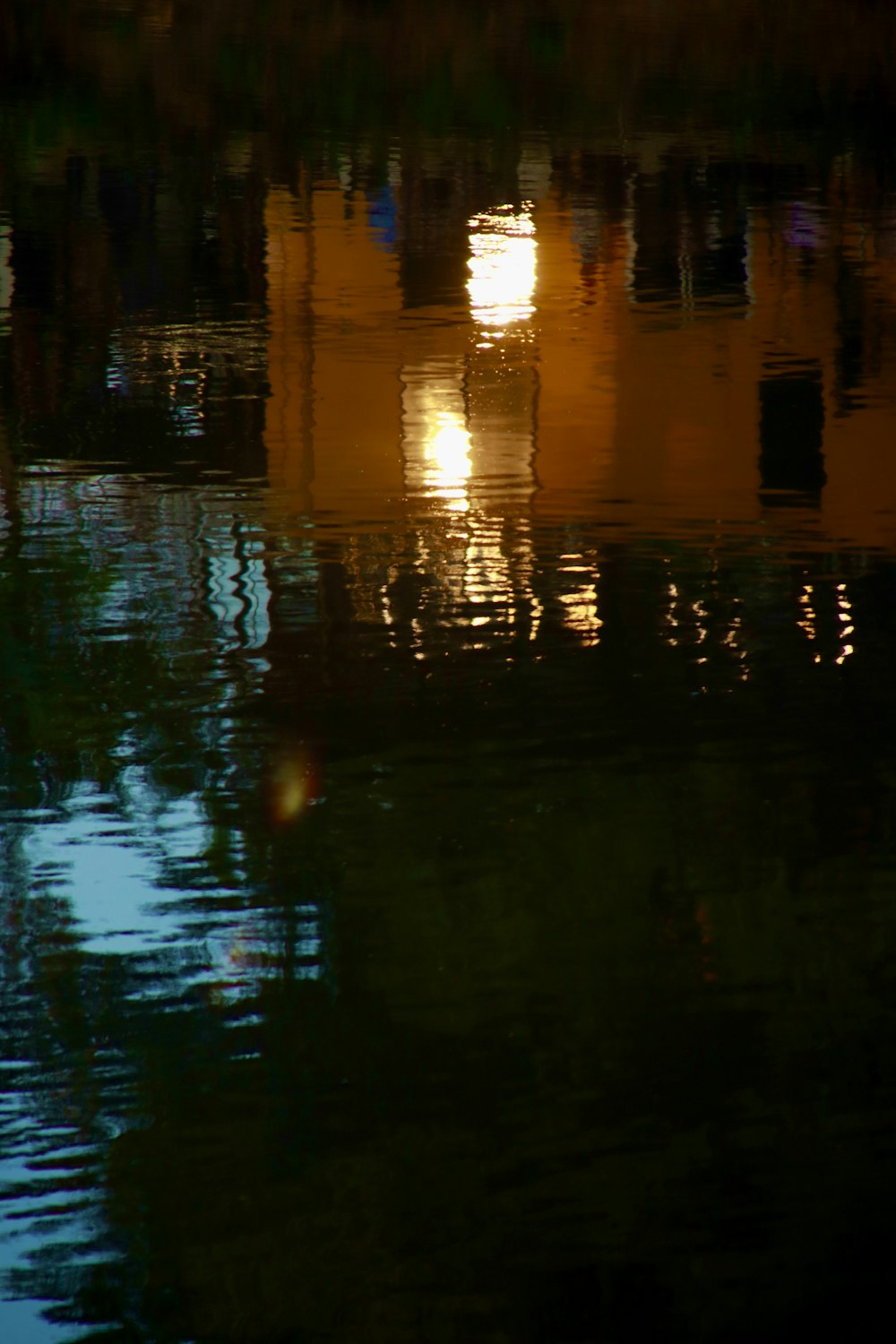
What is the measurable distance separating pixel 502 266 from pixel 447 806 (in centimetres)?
571

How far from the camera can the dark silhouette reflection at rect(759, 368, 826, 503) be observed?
5430 millimetres

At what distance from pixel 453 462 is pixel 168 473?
84cm

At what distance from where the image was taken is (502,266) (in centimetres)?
873

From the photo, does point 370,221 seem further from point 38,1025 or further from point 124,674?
point 38,1025

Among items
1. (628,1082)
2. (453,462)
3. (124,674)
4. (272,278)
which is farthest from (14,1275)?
(272,278)

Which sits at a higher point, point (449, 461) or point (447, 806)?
point (449, 461)

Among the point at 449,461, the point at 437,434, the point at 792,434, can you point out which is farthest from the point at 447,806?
the point at 792,434

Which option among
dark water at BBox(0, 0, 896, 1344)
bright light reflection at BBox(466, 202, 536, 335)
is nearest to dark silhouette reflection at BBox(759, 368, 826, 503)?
dark water at BBox(0, 0, 896, 1344)

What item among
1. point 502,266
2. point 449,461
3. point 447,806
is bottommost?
point 447,806

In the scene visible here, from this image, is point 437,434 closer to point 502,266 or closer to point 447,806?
point 447,806

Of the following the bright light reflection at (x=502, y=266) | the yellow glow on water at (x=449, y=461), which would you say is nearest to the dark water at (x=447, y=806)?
the yellow glow on water at (x=449, y=461)

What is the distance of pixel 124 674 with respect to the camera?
4020mm

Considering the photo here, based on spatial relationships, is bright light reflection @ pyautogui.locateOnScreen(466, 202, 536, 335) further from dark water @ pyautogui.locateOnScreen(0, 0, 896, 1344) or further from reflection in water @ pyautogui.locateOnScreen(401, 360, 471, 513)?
reflection in water @ pyautogui.locateOnScreen(401, 360, 471, 513)

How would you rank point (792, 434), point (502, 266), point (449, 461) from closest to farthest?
point (449, 461)
point (792, 434)
point (502, 266)
